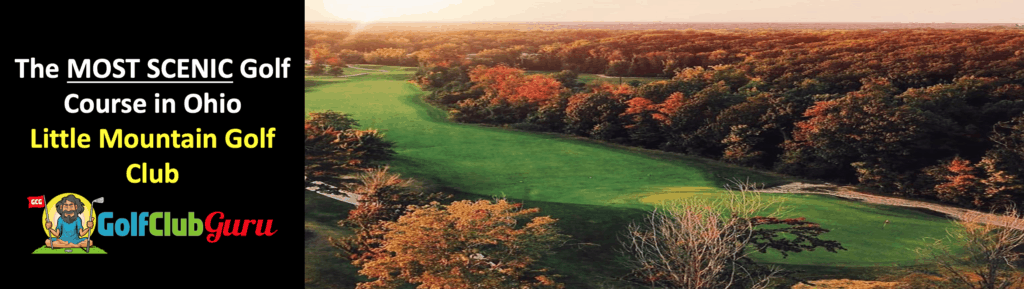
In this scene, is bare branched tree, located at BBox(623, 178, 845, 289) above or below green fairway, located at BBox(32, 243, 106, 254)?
below

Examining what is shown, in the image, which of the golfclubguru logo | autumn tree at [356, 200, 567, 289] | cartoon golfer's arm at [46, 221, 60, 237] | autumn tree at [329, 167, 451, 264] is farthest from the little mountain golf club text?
autumn tree at [356, 200, 567, 289]

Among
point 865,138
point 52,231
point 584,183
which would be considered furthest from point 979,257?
point 52,231

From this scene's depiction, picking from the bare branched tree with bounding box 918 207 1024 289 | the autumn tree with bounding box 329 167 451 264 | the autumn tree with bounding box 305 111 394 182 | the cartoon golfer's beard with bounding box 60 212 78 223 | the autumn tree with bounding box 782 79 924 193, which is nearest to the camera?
the cartoon golfer's beard with bounding box 60 212 78 223

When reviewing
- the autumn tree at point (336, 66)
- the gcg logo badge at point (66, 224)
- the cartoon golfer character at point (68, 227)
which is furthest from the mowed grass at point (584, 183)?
the autumn tree at point (336, 66)

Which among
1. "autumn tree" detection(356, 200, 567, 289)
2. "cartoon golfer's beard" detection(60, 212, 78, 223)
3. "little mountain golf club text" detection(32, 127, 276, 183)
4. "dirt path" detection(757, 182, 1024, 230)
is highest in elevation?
"little mountain golf club text" detection(32, 127, 276, 183)

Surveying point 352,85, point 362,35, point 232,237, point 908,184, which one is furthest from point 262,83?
point 362,35

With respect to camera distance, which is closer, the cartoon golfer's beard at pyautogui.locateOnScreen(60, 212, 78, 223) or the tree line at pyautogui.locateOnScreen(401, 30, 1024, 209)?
the cartoon golfer's beard at pyautogui.locateOnScreen(60, 212, 78, 223)

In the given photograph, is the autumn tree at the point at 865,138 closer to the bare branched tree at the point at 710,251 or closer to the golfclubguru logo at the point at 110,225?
the bare branched tree at the point at 710,251

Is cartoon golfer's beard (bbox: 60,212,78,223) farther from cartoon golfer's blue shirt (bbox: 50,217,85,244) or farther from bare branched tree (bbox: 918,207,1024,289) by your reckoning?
bare branched tree (bbox: 918,207,1024,289)
